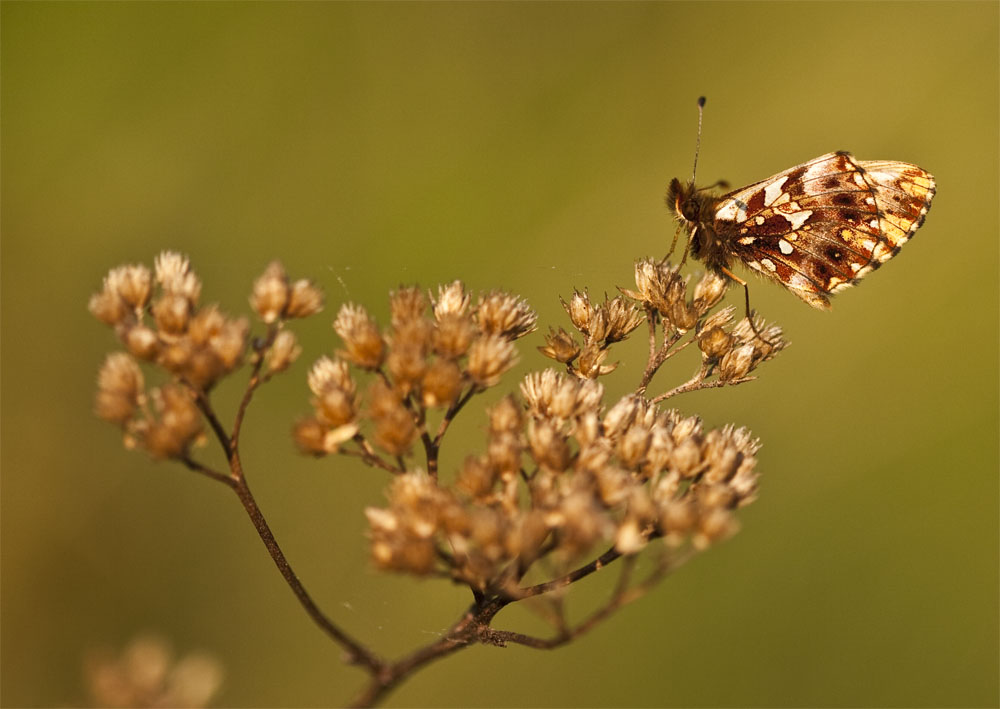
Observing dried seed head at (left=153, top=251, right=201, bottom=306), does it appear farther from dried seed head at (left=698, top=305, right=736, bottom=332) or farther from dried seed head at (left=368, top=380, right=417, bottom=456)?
dried seed head at (left=698, top=305, right=736, bottom=332)

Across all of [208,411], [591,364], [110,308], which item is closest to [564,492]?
[591,364]

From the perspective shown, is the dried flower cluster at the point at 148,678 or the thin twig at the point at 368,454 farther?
the thin twig at the point at 368,454

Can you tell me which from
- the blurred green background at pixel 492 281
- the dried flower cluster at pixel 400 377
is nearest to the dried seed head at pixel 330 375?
the dried flower cluster at pixel 400 377

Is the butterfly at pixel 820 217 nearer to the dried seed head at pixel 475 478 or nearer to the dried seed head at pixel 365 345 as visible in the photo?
the dried seed head at pixel 365 345

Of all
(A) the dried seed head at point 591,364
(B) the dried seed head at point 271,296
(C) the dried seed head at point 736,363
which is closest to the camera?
(B) the dried seed head at point 271,296

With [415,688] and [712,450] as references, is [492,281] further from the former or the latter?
[712,450]

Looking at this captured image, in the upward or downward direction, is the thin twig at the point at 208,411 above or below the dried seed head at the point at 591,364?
below

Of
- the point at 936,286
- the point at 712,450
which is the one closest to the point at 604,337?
the point at 712,450
